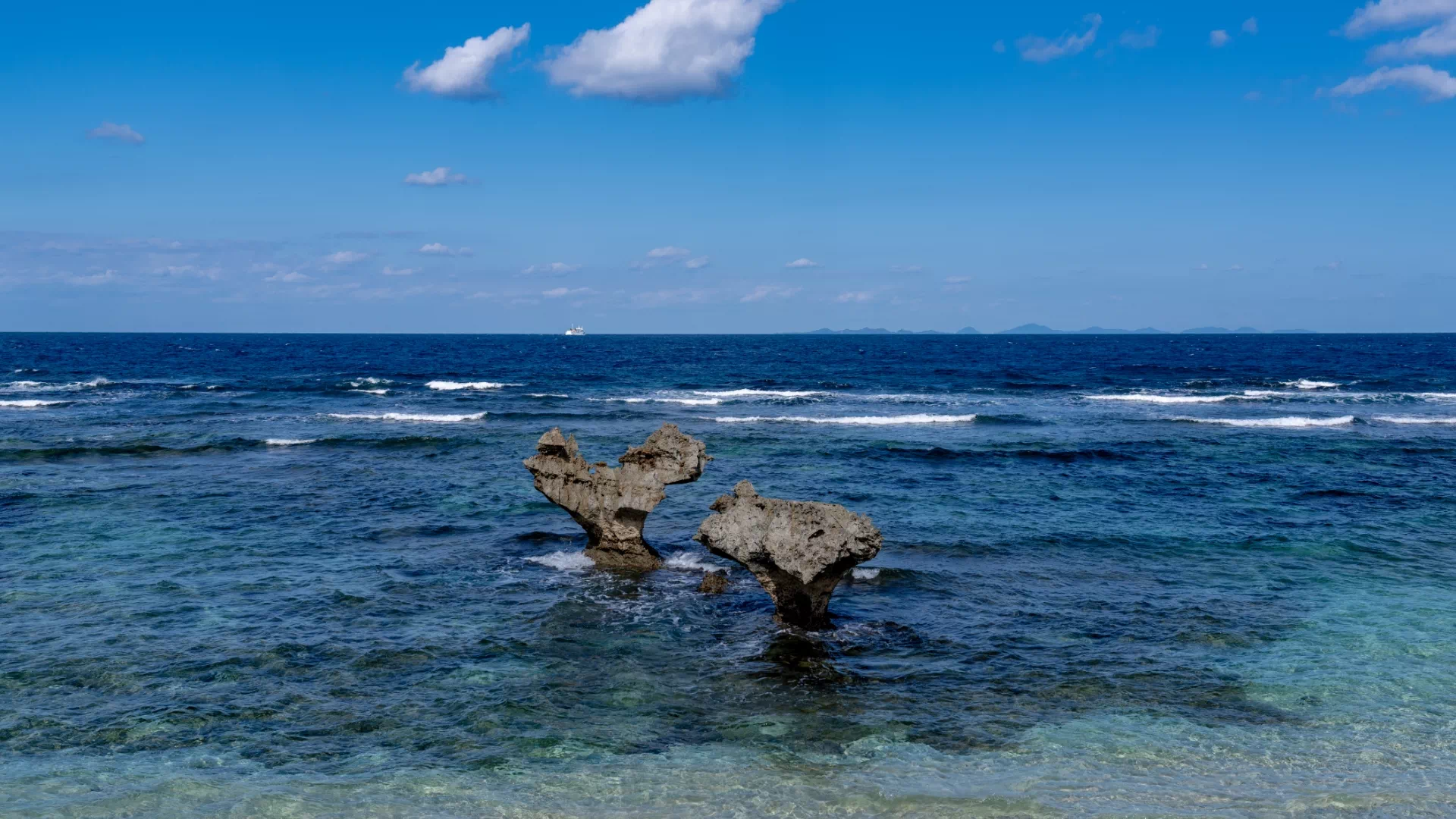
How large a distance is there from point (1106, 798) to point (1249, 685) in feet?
16.6

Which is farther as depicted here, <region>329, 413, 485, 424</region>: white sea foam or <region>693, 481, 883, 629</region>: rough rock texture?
<region>329, 413, 485, 424</region>: white sea foam

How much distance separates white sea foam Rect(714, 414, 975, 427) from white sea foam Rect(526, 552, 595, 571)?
90.4 feet

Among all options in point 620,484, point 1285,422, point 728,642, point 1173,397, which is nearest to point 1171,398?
point 1173,397

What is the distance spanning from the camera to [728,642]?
16844mm

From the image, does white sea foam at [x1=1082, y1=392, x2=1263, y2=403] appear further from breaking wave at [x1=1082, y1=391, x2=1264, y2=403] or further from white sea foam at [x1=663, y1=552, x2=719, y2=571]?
white sea foam at [x1=663, y1=552, x2=719, y2=571]

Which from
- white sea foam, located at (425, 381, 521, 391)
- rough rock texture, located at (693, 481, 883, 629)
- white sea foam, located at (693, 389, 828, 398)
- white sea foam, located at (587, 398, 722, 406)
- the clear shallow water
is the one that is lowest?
the clear shallow water

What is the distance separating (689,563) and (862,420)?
100 ft

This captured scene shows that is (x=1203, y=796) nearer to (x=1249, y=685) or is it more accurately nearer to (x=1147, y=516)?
(x=1249, y=685)

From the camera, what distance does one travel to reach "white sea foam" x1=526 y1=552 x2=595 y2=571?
21.9 m

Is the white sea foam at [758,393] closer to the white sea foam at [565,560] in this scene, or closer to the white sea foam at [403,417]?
the white sea foam at [403,417]

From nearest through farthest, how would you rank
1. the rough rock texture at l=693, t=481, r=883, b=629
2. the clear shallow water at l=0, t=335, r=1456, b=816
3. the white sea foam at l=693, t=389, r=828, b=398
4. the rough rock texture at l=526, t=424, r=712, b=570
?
1. the clear shallow water at l=0, t=335, r=1456, b=816
2. the rough rock texture at l=693, t=481, r=883, b=629
3. the rough rock texture at l=526, t=424, r=712, b=570
4. the white sea foam at l=693, t=389, r=828, b=398

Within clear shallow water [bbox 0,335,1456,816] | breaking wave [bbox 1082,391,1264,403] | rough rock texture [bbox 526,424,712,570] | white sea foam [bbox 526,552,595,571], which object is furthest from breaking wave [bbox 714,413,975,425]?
rough rock texture [bbox 526,424,712,570]

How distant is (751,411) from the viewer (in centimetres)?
5594

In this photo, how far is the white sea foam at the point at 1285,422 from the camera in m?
47.4
